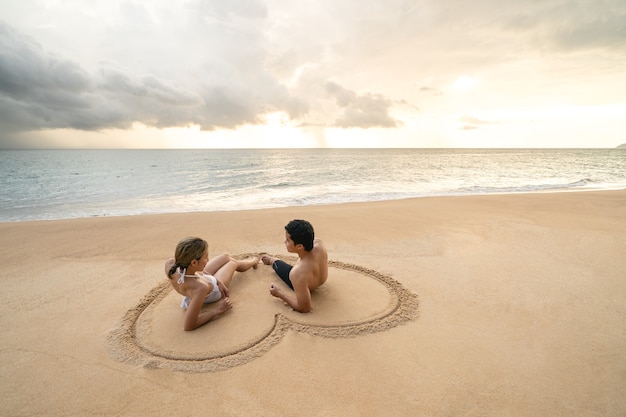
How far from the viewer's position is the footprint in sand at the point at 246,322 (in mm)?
2879

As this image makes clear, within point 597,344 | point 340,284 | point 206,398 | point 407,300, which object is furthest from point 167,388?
point 597,344

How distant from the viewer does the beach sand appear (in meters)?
2.36

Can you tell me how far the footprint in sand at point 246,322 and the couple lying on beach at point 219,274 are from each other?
5.5 inches

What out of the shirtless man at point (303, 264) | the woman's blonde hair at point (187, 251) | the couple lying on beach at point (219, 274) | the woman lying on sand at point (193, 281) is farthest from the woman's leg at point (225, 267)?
the woman's blonde hair at point (187, 251)

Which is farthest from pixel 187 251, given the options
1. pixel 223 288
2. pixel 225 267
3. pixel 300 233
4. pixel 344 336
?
pixel 344 336

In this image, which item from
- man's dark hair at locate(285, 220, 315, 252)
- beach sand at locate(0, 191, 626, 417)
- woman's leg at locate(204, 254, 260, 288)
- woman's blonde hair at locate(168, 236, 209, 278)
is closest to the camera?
beach sand at locate(0, 191, 626, 417)

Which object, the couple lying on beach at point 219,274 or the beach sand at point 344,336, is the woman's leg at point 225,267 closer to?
the couple lying on beach at point 219,274

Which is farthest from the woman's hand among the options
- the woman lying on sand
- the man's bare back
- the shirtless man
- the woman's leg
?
the man's bare back

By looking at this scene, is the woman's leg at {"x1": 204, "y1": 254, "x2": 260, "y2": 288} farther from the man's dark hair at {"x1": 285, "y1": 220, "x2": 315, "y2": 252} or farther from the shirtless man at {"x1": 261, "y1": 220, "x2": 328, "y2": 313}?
the man's dark hair at {"x1": 285, "y1": 220, "x2": 315, "y2": 252}

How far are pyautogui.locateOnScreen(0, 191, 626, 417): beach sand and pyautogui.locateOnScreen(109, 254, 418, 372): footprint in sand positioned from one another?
2 cm

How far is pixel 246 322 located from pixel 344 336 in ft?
3.93

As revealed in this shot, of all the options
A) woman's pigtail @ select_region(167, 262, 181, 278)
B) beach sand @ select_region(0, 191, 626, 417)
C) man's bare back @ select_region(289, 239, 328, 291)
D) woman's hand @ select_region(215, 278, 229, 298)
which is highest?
woman's pigtail @ select_region(167, 262, 181, 278)

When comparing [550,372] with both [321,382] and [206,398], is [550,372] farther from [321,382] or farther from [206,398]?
[206,398]

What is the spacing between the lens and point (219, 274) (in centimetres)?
420
